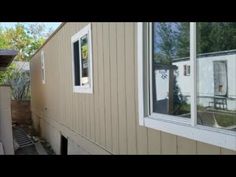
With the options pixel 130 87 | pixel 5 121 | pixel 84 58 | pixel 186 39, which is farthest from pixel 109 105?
pixel 5 121

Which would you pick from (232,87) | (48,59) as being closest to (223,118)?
(232,87)

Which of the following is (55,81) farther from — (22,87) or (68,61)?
(22,87)

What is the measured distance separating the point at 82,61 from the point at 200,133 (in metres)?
4.13

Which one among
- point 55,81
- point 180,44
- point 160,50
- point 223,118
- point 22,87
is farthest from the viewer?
point 22,87

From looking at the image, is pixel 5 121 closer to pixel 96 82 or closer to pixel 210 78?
pixel 96 82

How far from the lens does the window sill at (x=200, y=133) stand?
2.18m

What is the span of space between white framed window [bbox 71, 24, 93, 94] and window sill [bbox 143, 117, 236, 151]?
272 cm

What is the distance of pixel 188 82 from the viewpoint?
2668 mm

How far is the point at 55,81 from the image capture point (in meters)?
9.45

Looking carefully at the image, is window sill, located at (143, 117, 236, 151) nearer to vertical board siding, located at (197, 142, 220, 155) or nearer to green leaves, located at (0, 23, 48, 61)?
vertical board siding, located at (197, 142, 220, 155)

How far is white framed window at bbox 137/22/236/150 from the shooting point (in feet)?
7.46

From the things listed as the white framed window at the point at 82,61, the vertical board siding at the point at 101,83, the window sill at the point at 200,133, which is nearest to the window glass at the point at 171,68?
the window sill at the point at 200,133

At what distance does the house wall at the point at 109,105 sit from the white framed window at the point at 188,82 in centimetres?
14
